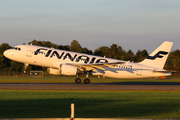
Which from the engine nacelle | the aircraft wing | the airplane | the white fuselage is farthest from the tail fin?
the engine nacelle

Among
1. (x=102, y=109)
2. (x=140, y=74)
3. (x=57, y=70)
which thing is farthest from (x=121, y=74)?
(x=102, y=109)

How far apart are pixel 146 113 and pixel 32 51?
27.0 metres

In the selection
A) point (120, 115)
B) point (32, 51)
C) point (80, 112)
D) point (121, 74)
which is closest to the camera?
point (120, 115)

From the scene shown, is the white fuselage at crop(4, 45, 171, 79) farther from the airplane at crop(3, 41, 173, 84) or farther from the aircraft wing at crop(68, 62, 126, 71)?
the aircraft wing at crop(68, 62, 126, 71)

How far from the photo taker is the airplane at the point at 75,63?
3662cm

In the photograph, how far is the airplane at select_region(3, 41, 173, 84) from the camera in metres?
36.6

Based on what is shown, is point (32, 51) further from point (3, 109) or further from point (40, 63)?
point (3, 109)

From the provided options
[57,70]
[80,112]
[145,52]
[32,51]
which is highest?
[145,52]

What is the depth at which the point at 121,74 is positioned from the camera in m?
39.8

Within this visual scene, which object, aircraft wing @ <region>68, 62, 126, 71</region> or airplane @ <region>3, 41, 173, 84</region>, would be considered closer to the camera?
aircraft wing @ <region>68, 62, 126, 71</region>

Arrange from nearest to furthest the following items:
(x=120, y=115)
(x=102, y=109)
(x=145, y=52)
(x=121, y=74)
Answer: (x=120, y=115) → (x=102, y=109) → (x=121, y=74) → (x=145, y=52)

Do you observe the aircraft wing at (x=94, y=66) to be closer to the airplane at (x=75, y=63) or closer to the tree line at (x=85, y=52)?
the airplane at (x=75, y=63)

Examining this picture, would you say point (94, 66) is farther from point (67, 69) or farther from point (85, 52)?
point (85, 52)

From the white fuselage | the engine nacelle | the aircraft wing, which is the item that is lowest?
the engine nacelle
